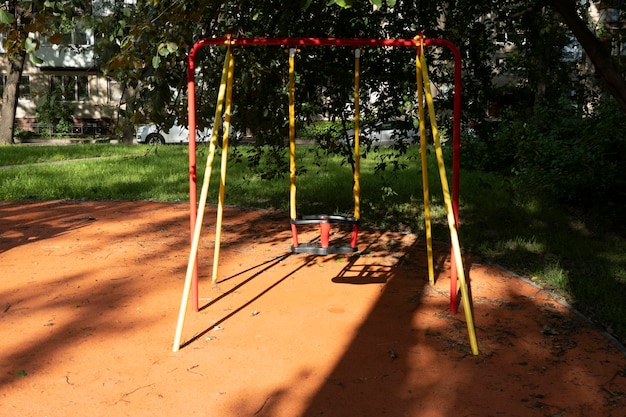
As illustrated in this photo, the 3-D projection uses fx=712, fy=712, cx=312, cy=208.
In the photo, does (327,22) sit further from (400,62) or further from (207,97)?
(207,97)

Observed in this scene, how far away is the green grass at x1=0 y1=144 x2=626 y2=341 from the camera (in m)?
6.64

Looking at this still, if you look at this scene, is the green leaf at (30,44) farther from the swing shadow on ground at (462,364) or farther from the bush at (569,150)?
the bush at (569,150)

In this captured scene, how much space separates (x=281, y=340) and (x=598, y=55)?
12.4ft

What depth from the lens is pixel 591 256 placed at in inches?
291

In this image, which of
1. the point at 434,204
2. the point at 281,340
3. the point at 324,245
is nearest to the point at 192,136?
the point at 324,245

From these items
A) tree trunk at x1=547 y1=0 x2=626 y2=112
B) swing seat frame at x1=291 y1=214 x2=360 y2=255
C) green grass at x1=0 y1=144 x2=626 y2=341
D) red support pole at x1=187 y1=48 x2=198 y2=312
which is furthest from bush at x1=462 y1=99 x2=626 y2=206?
red support pole at x1=187 y1=48 x2=198 y2=312

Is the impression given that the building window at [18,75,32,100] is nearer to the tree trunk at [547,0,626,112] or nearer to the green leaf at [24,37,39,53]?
the green leaf at [24,37,39,53]

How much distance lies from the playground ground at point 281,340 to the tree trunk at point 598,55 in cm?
188

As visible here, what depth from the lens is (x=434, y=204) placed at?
34.0ft

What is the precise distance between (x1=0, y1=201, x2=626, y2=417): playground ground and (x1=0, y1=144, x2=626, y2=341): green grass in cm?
52

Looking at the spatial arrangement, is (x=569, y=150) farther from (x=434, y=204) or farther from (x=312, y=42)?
(x=312, y=42)

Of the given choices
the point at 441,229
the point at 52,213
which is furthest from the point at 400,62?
the point at 52,213

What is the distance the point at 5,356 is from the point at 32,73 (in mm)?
38302

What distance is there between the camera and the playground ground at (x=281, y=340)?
385 centimetres
